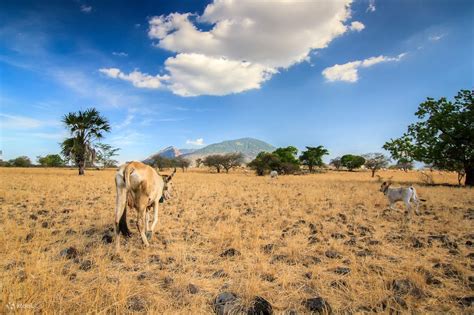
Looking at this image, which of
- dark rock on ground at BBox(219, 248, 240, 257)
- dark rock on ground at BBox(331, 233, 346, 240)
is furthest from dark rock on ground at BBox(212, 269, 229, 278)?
dark rock on ground at BBox(331, 233, 346, 240)

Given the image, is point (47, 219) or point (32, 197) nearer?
point (47, 219)

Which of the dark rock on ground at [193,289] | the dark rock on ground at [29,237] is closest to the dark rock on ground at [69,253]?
the dark rock on ground at [29,237]

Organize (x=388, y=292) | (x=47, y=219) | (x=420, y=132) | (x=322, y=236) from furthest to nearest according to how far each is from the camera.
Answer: (x=420, y=132)
(x=47, y=219)
(x=322, y=236)
(x=388, y=292)

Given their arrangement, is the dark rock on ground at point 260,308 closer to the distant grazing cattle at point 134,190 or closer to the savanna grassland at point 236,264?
the savanna grassland at point 236,264

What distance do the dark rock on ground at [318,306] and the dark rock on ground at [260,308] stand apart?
588 millimetres

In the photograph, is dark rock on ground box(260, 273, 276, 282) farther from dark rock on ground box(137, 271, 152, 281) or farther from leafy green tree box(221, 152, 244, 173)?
leafy green tree box(221, 152, 244, 173)

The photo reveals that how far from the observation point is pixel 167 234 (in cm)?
781

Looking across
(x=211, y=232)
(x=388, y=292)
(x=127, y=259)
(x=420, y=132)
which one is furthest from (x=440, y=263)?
(x=420, y=132)

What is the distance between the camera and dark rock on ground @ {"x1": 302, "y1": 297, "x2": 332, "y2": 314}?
11.9ft

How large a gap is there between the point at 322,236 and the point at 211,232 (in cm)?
338

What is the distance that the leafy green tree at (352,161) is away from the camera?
85.2m

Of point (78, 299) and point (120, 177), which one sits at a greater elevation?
point (120, 177)

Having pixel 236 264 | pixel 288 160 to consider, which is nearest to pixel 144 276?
pixel 236 264

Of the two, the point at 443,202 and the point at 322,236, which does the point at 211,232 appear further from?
the point at 443,202
